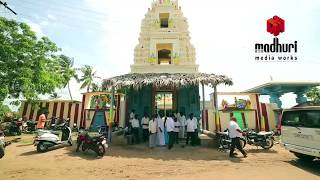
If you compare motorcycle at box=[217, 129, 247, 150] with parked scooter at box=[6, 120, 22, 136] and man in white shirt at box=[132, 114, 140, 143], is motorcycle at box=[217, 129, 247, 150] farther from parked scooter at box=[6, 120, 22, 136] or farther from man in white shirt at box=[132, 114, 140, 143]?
parked scooter at box=[6, 120, 22, 136]

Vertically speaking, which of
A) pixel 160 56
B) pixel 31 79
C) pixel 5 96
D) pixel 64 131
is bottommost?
pixel 64 131

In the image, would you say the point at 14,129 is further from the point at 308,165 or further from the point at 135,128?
the point at 308,165

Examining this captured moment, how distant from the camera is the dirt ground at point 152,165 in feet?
22.3

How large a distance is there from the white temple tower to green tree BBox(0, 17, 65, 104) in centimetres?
659

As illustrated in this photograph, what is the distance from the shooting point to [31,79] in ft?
52.2

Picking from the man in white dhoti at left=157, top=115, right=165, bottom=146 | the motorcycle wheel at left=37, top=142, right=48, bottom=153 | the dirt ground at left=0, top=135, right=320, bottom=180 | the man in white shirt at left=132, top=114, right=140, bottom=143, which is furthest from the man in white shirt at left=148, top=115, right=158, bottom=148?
the motorcycle wheel at left=37, top=142, right=48, bottom=153

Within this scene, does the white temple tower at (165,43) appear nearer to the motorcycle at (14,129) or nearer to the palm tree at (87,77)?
the motorcycle at (14,129)

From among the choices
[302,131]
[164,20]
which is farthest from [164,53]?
[302,131]

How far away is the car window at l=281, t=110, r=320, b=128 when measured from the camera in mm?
7738

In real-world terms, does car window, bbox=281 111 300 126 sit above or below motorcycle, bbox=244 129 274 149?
above

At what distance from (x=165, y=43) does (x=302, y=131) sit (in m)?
11.2

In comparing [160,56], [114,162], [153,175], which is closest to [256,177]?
[153,175]

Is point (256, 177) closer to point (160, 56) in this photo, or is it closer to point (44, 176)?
point (44, 176)

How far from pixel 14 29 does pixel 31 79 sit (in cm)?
361
